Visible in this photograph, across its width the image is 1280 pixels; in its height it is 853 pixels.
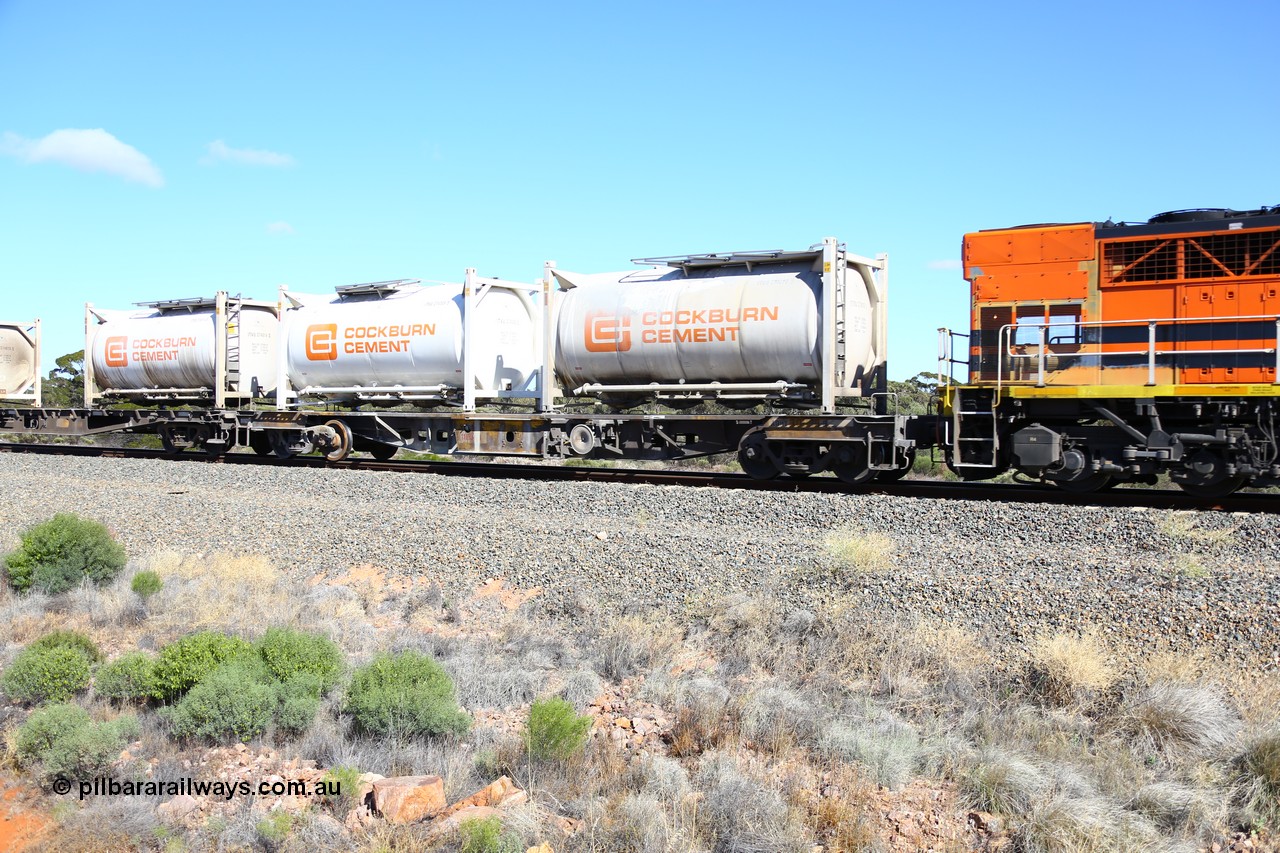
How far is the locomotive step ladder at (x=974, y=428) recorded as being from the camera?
42.3ft

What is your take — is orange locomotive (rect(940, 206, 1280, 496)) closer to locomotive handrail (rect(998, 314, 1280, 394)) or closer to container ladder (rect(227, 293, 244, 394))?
locomotive handrail (rect(998, 314, 1280, 394))

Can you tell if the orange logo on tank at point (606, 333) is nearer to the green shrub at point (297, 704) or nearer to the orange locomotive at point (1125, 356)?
the orange locomotive at point (1125, 356)

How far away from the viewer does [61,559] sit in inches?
402

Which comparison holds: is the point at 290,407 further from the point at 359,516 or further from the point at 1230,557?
the point at 1230,557

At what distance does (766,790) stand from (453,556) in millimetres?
6033

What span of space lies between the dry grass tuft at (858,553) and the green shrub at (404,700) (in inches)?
154

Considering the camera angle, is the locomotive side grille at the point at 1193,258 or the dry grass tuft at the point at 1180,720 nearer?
the dry grass tuft at the point at 1180,720

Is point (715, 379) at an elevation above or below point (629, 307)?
below

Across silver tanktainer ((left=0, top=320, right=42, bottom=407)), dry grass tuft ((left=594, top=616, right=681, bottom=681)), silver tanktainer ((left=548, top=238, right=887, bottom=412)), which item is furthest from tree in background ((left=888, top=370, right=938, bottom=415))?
silver tanktainer ((left=0, top=320, right=42, bottom=407))

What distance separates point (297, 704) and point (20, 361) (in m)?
28.5

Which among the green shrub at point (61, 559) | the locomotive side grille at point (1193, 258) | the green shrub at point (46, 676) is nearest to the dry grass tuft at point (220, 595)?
the green shrub at point (61, 559)

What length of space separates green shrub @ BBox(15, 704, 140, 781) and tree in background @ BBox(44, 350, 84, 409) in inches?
1221

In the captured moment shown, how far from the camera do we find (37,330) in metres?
29.3

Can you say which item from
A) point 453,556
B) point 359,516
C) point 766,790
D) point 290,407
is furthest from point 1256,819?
point 290,407
